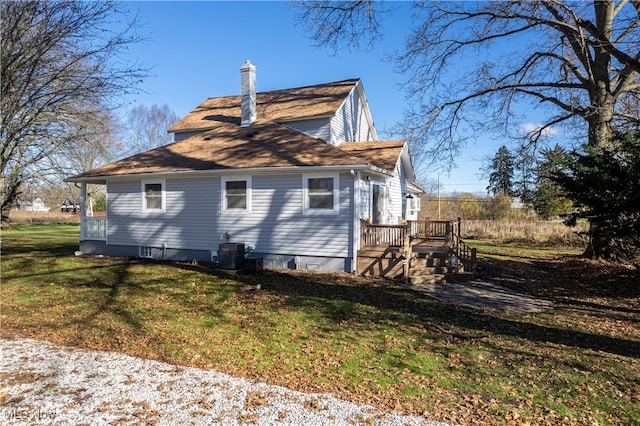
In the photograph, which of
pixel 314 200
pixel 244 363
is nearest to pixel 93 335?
pixel 244 363

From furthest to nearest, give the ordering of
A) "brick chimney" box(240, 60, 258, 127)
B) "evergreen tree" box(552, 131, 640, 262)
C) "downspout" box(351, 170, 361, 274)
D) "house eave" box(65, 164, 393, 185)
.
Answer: "brick chimney" box(240, 60, 258, 127)
"downspout" box(351, 170, 361, 274)
"house eave" box(65, 164, 393, 185)
"evergreen tree" box(552, 131, 640, 262)

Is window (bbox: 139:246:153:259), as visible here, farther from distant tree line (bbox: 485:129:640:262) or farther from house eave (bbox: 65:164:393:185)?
distant tree line (bbox: 485:129:640:262)

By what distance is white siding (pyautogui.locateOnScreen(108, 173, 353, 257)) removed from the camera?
12250mm

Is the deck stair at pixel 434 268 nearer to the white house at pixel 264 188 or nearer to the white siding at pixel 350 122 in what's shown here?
the white house at pixel 264 188

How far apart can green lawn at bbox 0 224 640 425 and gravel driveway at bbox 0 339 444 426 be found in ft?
1.06

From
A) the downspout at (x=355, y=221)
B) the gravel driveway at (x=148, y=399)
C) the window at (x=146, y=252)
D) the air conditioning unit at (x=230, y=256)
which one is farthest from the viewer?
the window at (x=146, y=252)


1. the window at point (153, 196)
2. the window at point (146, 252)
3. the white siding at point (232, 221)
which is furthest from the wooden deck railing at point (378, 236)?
the window at point (146, 252)

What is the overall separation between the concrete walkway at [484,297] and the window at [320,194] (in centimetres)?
349

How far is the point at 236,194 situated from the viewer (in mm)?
13430

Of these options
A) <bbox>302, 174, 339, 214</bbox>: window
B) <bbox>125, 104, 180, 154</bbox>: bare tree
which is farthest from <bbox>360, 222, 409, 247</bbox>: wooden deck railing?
<bbox>125, 104, 180, 154</bbox>: bare tree

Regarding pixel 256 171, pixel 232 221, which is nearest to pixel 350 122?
pixel 256 171

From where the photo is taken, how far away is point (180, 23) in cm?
1147

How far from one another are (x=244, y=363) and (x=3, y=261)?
1215 centimetres

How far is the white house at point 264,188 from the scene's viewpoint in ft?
40.3
